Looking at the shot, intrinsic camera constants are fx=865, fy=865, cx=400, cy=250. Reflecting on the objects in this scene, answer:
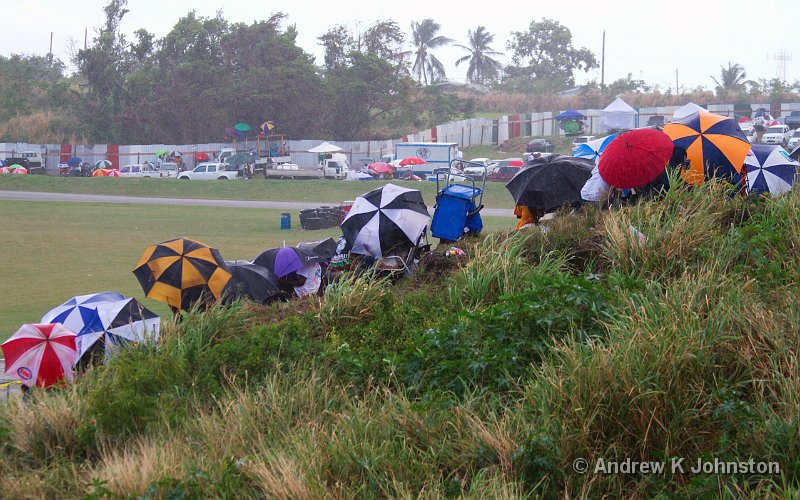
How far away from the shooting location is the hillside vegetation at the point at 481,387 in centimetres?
536

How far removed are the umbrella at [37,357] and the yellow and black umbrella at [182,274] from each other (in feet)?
7.47

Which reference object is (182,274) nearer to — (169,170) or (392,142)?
(169,170)

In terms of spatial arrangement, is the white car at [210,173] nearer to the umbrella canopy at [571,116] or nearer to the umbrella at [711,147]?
the umbrella canopy at [571,116]

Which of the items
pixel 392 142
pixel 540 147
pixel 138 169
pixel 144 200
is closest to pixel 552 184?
pixel 144 200

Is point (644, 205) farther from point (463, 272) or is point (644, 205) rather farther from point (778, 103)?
point (778, 103)

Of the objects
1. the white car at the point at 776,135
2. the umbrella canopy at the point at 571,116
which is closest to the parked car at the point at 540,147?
the umbrella canopy at the point at 571,116

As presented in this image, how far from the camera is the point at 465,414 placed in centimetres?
591

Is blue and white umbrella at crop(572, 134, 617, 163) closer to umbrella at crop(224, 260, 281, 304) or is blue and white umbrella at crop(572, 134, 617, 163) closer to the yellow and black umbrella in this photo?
umbrella at crop(224, 260, 281, 304)

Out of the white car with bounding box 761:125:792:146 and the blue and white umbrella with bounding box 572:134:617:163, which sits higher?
the white car with bounding box 761:125:792:146

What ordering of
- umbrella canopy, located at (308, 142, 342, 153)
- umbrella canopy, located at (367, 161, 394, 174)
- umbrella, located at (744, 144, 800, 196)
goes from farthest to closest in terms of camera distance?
umbrella canopy, located at (308, 142, 342, 153)
umbrella canopy, located at (367, 161, 394, 174)
umbrella, located at (744, 144, 800, 196)

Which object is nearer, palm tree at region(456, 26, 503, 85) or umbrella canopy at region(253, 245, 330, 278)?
umbrella canopy at region(253, 245, 330, 278)

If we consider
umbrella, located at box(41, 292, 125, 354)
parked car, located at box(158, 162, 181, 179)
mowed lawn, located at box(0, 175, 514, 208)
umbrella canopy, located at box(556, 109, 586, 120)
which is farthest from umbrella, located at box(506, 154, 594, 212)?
umbrella canopy, located at box(556, 109, 586, 120)

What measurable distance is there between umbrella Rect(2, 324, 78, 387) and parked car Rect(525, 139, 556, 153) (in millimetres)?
51510

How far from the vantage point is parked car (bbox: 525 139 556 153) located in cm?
5841
